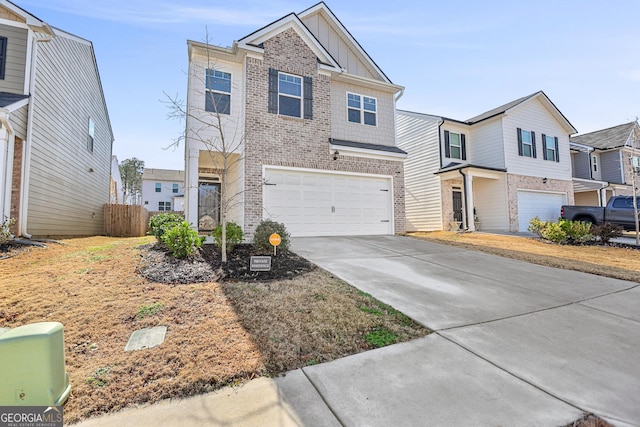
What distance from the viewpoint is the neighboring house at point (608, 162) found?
2109cm

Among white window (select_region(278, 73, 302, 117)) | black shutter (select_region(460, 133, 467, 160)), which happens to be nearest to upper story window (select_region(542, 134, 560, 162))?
black shutter (select_region(460, 133, 467, 160))

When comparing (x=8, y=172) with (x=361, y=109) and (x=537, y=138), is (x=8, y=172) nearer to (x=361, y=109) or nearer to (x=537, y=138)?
(x=361, y=109)

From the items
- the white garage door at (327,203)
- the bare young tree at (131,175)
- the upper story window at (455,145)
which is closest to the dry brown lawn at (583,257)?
the white garage door at (327,203)

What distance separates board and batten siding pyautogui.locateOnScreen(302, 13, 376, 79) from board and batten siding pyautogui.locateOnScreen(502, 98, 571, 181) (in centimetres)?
875

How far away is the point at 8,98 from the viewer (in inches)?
335

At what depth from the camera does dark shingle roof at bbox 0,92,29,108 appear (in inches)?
315

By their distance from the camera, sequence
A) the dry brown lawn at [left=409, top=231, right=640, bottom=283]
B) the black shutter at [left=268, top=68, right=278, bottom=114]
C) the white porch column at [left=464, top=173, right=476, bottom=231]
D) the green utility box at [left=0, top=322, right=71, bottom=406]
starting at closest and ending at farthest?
the green utility box at [left=0, top=322, right=71, bottom=406]
the dry brown lawn at [left=409, top=231, right=640, bottom=283]
the black shutter at [left=268, top=68, right=278, bottom=114]
the white porch column at [left=464, top=173, right=476, bottom=231]

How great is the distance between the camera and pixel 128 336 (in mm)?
3232

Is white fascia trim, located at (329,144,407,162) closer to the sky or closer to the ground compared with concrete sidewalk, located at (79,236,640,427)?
closer to the sky

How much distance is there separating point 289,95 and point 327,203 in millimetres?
4010

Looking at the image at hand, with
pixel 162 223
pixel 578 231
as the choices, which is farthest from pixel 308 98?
pixel 578 231

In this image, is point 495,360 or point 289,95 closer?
point 495,360

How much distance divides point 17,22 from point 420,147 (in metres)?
17.1

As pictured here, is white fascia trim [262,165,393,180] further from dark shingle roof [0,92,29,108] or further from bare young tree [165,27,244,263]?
dark shingle roof [0,92,29,108]
